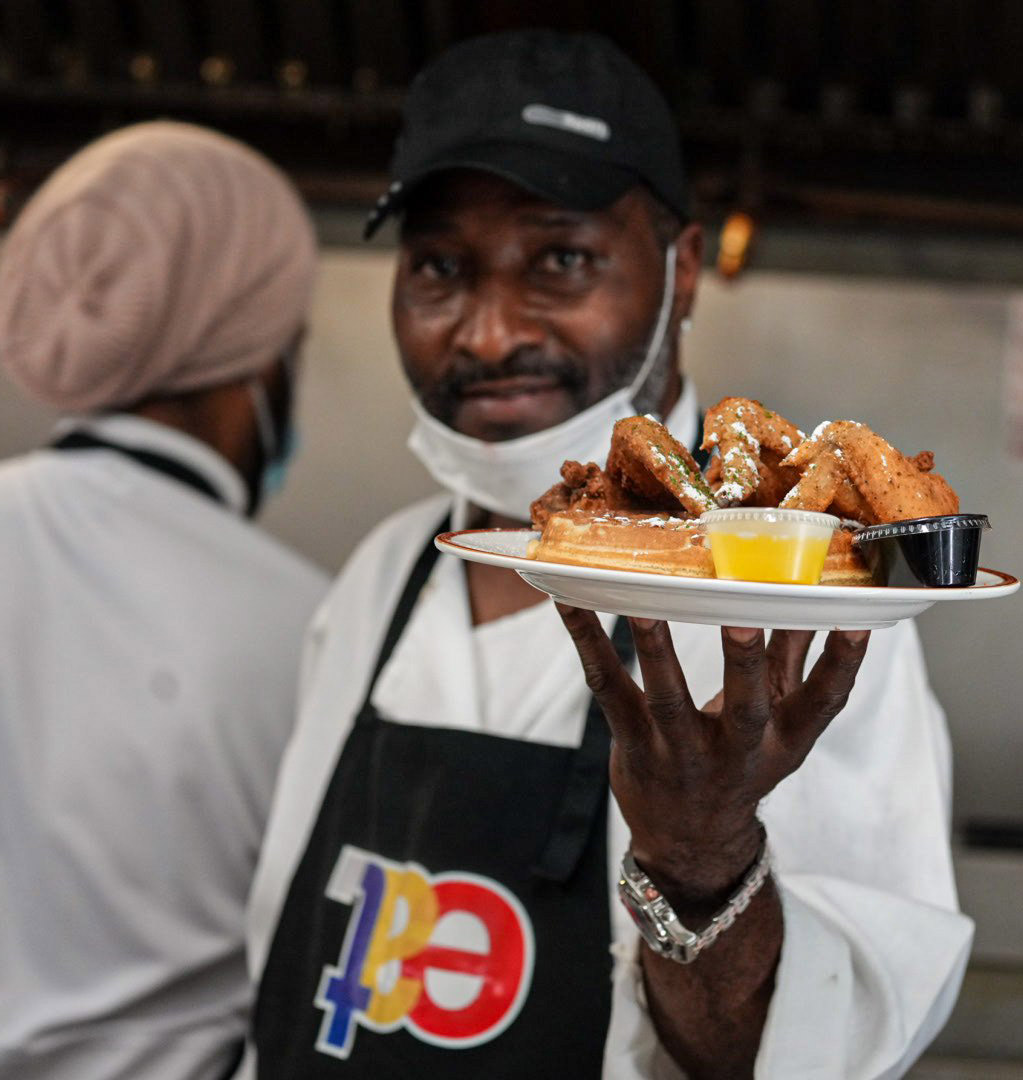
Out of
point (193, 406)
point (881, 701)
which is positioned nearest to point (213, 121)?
point (193, 406)

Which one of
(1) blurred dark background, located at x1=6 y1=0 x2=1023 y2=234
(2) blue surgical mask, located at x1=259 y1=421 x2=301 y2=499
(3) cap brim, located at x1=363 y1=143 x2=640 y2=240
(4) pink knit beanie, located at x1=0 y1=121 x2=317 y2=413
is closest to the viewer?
(3) cap brim, located at x1=363 y1=143 x2=640 y2=240

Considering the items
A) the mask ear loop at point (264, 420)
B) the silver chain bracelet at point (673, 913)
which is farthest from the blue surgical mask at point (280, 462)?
the silver chain bracelet at point (673, 913)

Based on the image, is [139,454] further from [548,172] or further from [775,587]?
[775,587]

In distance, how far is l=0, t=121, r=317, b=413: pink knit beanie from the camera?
2203mm

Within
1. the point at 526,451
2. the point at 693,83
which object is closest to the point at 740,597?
the point at 526,451

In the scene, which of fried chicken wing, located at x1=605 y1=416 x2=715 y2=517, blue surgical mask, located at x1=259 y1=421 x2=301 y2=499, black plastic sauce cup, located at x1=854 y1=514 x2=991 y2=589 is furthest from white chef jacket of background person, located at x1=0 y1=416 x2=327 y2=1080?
black plastic sauce cup, located at x1=854 y1=514 x2=991 y2=589

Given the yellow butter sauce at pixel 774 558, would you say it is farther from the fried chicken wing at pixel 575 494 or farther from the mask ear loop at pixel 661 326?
the mask ear loop at pixel 661 326

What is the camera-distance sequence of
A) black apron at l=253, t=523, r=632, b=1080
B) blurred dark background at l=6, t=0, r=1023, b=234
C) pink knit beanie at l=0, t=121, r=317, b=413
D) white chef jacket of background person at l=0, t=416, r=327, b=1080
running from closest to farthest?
black apron at l=253, t=523, r=632, b=1080 → white chef jacket of background person at l=0, t=416, r=327, b=1080 → pink knit beanie at l=0, t=121, r=317, b=413 → blurred dark background at l=6, t=0, r=1023, b=234

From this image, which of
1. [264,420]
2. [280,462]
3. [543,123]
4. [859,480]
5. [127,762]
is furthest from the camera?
[280,462]

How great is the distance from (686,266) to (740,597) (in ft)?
3.21

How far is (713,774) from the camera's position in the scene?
40.0 inches

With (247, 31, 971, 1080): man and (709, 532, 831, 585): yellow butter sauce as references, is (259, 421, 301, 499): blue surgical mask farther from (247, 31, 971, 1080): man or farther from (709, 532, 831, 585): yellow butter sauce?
(709, 532, 831, 585): yellow butter sauce

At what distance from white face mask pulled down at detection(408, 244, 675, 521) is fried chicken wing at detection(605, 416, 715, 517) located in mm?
423

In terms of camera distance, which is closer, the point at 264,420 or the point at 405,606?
the point at 405,606
